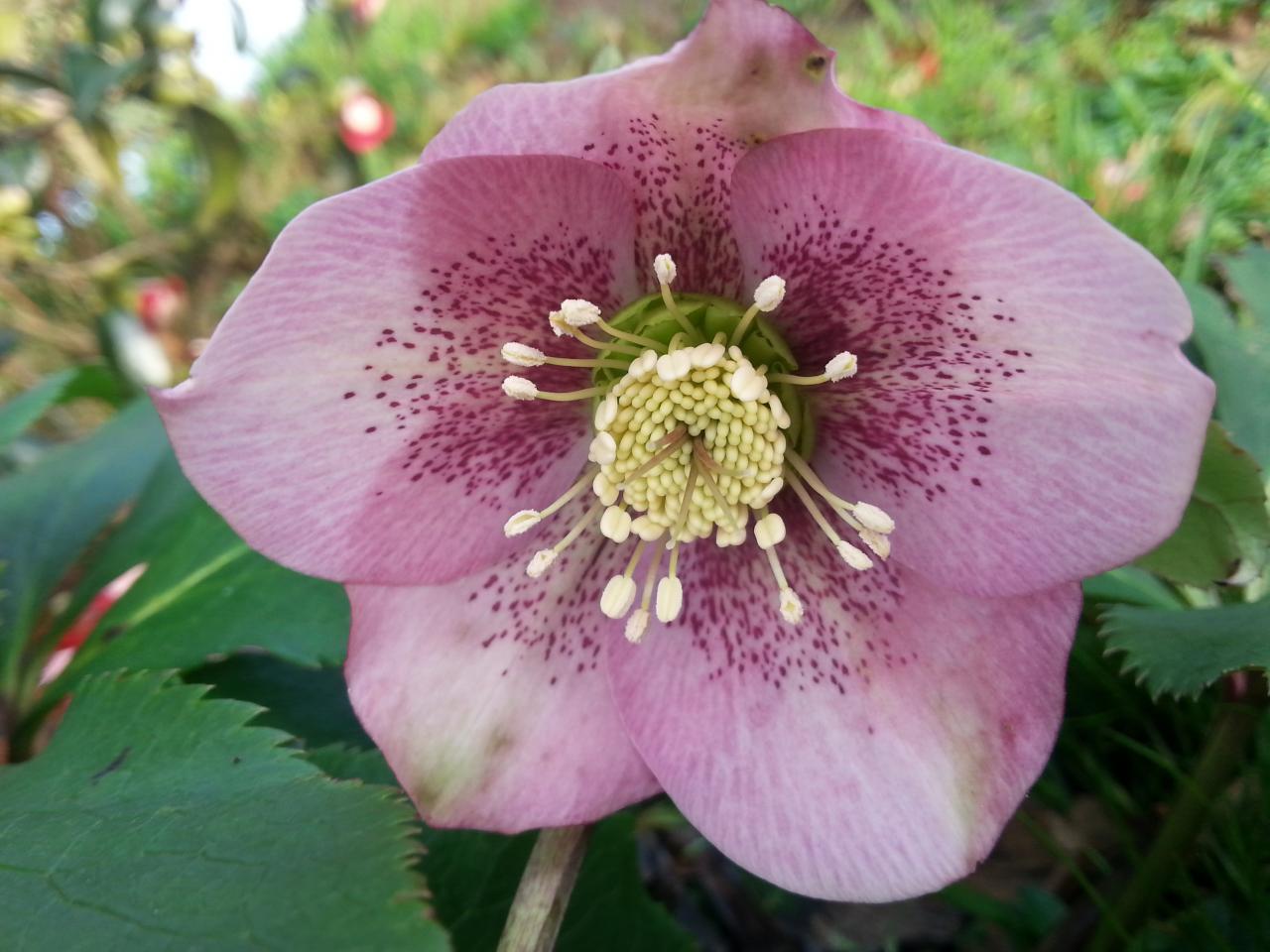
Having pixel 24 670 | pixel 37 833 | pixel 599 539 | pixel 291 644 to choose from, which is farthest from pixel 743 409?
pixel 24 670

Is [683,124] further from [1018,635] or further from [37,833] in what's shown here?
[37,833]

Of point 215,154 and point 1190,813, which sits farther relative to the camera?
point 215,154

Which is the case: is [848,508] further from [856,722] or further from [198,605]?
[198,605]

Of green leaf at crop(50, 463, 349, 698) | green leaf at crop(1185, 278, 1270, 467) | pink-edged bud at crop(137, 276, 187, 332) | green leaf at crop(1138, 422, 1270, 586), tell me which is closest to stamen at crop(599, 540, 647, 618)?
green leaf at crop(50, 463, 349, 698)

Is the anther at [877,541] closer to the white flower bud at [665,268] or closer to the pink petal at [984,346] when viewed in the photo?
the pink petal at [984,346]

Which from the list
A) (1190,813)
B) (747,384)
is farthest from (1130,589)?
(747,384)

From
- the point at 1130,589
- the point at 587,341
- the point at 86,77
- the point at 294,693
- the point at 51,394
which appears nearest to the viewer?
the point at 587,341

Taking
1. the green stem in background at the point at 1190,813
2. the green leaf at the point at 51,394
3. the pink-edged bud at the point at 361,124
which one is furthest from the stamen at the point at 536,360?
the pink-edged bud at the point at 361,124
